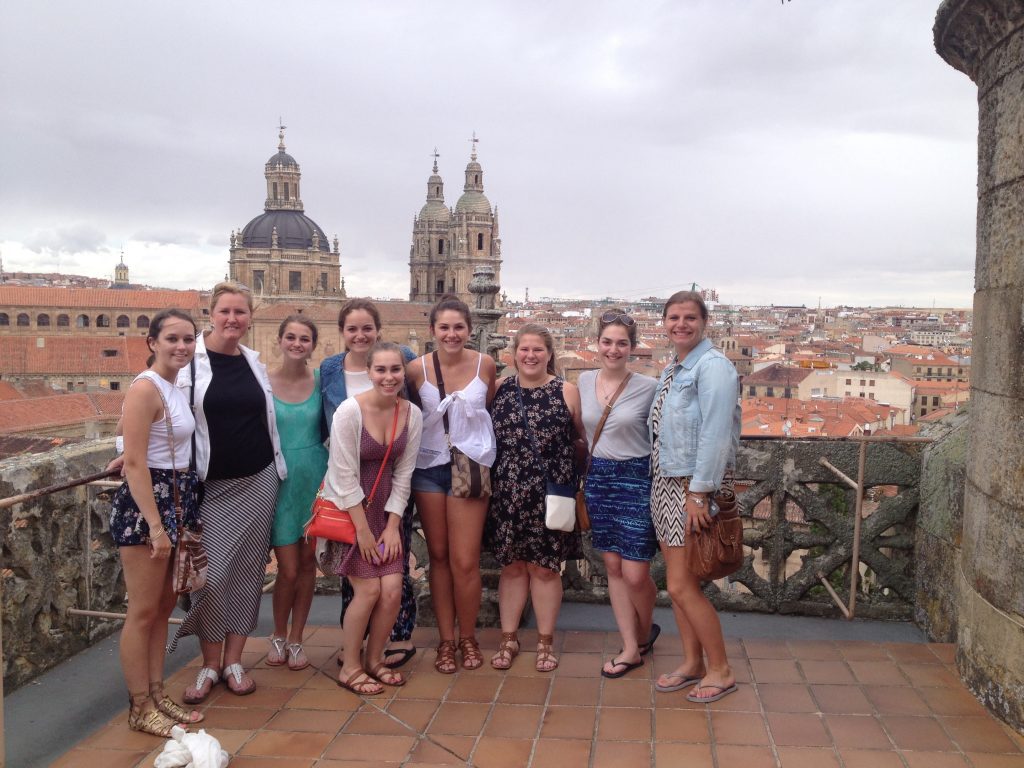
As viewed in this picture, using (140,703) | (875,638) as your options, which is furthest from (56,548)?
(875,638)

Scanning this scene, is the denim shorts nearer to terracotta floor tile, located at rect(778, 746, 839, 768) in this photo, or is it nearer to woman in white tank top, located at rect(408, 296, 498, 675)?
woman in white tank top, located at rect(408, 296, 498, 675)

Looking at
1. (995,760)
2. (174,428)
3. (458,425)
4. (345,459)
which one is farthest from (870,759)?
(174,428)

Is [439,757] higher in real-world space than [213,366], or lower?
lower

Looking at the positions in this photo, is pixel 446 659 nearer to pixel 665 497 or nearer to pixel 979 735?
pixel 665 497

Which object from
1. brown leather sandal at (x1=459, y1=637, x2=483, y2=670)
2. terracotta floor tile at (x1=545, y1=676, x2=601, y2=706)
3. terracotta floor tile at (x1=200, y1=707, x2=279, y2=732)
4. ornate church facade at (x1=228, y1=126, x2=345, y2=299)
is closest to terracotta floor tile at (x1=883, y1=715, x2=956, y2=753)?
terracotta floor tile at (x1=545, y1=676, x2=601, y2=706)

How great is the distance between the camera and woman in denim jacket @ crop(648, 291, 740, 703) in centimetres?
308

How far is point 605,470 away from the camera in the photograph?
345 cm

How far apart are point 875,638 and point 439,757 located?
6.99 feet

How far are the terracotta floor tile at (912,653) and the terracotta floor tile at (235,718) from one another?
2.50 meters

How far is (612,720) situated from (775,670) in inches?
31.6

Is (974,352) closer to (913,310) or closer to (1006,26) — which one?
Result: (1006,26)

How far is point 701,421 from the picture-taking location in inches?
123

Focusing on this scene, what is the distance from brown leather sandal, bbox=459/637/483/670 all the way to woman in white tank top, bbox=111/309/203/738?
1048 mm

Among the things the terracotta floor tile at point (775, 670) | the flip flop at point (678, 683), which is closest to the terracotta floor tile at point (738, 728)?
the flip flop at point (678, 683)
